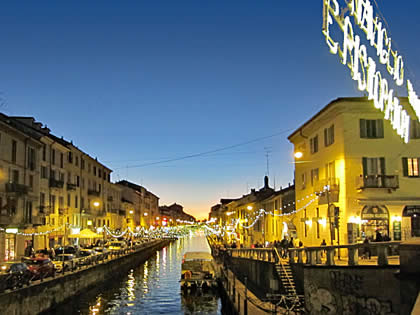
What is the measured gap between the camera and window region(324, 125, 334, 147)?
121 feet

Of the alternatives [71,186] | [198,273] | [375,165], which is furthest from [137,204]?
[375,165]

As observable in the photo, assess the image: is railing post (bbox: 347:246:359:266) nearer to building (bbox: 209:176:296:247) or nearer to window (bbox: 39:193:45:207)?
building (bbox: 209:176:296:247)

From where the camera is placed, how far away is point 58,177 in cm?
5962

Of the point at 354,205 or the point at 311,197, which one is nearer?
the point at 354,205

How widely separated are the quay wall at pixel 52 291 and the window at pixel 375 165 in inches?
863

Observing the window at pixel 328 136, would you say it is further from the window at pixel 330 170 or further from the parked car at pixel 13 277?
the parked car at pixel 13 277

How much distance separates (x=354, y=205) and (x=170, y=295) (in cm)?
1654

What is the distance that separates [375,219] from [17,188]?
30059 mm

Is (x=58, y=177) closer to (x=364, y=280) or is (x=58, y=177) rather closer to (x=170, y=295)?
(x=170, y=295)

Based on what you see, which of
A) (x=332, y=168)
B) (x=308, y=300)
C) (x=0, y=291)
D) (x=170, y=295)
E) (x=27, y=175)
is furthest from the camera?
(x=27, y=175)

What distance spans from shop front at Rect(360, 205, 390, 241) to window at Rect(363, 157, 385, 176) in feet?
7.85

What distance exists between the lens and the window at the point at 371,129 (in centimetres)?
3456

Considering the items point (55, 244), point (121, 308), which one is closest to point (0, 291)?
point (121, 308)

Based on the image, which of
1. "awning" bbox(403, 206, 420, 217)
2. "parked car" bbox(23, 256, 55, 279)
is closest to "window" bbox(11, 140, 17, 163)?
"parked car" bbox(23, 256, 55, 279)
